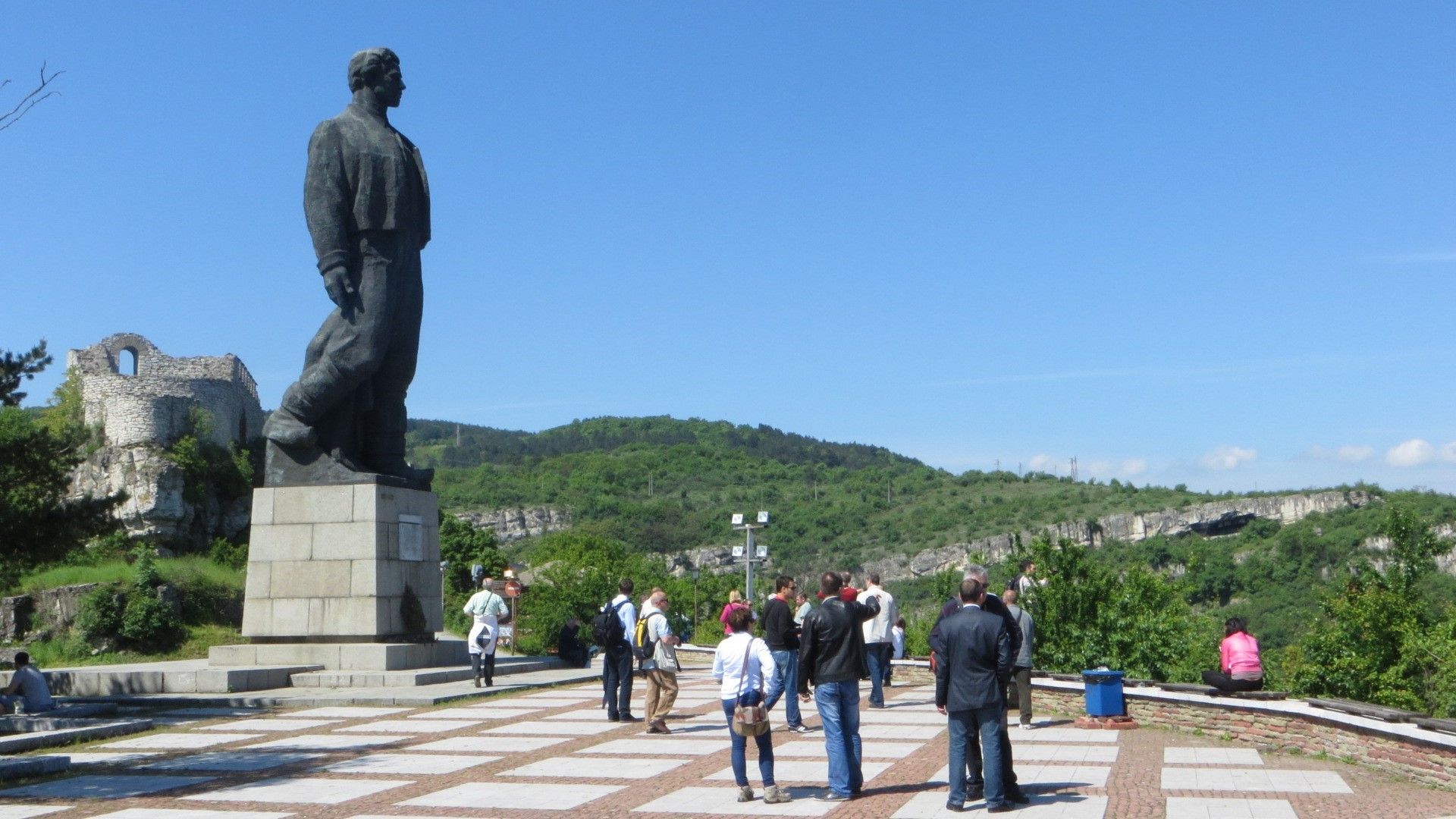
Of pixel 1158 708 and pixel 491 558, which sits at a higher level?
pixel 491 558

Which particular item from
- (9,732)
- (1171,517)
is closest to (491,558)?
(9,732)

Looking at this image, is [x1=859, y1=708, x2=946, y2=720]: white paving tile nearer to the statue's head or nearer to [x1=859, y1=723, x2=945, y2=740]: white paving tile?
[x1=859, y1=723, x2=945, y2=740]: white paving tile

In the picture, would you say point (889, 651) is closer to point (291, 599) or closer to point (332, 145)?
point (291, 599)

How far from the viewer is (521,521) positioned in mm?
113625

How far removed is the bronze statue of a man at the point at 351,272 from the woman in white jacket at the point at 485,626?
260cm

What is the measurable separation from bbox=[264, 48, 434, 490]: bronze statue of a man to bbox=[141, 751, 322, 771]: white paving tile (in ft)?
21.2

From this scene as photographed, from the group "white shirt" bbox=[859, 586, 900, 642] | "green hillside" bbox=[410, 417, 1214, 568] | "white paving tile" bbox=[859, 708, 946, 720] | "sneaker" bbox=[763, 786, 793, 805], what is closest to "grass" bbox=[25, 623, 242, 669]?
"white shirt" bbox=[859, 586, 900, 642]

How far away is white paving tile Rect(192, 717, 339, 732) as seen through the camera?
13.2m

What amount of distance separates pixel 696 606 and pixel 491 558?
68.0ft

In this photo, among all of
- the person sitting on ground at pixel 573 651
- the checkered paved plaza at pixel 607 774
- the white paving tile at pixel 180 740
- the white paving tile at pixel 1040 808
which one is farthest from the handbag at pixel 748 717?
the person sitting on ground at pixel 573 651

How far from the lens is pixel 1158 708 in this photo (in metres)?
13.0

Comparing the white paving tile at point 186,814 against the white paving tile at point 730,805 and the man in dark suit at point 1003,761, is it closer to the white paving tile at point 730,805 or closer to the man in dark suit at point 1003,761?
the white paving tile at point 730,805

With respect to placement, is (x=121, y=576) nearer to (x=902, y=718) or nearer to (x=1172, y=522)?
(x=902, y=718)

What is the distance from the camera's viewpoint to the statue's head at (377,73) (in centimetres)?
1812
